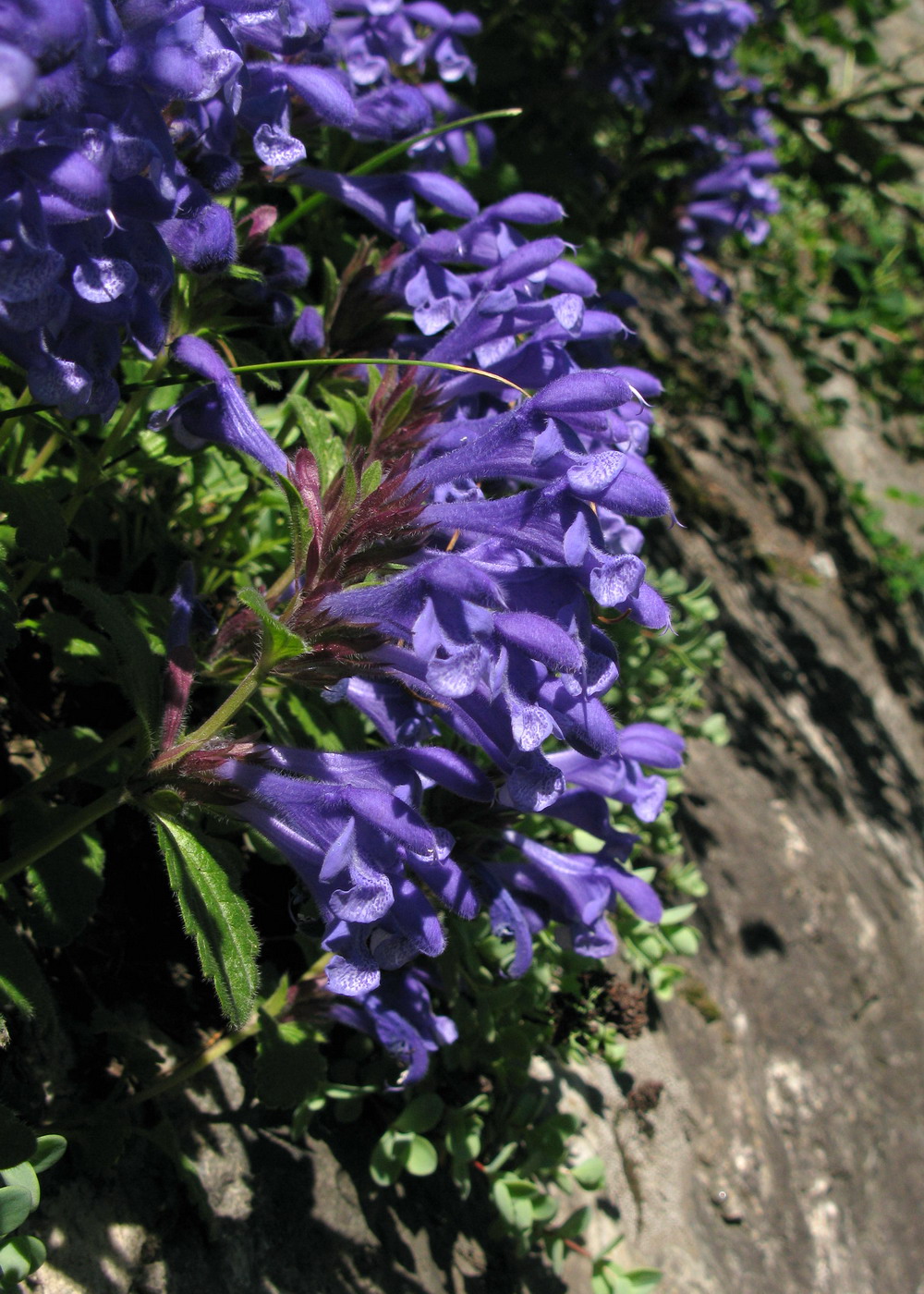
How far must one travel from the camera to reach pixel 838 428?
19.5 ft

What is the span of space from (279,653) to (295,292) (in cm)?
117

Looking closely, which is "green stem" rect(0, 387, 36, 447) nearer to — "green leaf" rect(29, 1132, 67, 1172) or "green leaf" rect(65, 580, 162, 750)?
"green leaf" rect(65, 580, 162, 750)

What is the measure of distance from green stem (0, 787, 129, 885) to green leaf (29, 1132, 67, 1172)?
282 millimetres

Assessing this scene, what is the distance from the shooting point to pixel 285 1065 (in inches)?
52.7

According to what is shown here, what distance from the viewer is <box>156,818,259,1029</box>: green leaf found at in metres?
0.99

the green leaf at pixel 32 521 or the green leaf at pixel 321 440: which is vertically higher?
the green leaf at pixel 321 440

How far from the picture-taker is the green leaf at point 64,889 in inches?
45.9

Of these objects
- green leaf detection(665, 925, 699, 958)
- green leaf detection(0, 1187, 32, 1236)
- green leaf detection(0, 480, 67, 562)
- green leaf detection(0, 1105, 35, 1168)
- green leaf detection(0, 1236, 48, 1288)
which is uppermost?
green leaf detection(0, 480, 67, 562)

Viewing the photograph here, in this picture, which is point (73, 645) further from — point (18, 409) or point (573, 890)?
point (573, 890)

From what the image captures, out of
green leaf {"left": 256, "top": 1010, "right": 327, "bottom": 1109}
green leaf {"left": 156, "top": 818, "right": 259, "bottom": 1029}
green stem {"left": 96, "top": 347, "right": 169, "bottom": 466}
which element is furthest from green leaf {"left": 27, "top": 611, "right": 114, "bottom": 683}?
green leaf {"left": 256, "top": 1010, "right": 327, "bottom": 1109}

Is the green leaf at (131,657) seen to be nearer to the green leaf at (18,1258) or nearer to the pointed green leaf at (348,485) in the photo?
the pointed green leaf at (348,485)

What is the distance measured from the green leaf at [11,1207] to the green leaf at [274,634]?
59cm

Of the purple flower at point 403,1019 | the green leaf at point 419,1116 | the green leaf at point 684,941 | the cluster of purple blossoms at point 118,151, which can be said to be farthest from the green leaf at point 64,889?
the green leaf at point 684,941

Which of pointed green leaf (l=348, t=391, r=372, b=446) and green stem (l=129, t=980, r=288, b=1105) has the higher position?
pointed green leaf (l=348, t=391, r=372, b=446)
